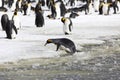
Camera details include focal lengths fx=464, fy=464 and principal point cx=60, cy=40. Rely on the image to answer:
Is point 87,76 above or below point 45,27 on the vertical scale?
above

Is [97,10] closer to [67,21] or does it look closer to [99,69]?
[67,21]

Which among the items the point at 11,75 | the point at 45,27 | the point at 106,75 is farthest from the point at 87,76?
the point at 45,27

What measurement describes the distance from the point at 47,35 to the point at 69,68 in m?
7.90

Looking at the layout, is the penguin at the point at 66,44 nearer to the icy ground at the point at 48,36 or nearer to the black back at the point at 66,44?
the black back at the point at 66,44

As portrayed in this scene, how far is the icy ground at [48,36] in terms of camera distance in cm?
1410

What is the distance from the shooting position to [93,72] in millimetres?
11414

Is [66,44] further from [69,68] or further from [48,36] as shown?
[48,36]

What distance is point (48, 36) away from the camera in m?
A: 19.1

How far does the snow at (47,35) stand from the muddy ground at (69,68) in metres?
0.63

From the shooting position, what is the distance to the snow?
46.3 ft

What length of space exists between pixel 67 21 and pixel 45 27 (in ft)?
11.4

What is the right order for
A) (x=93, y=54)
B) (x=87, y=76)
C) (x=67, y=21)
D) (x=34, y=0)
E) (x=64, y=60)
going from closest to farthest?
(x=87, y=76) → (x=64, y=60) → (x=93, y=54) → (x=67, y=21) → (x=34, y=0)

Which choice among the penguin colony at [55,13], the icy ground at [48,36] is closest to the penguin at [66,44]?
the penguin colony at [55,13]

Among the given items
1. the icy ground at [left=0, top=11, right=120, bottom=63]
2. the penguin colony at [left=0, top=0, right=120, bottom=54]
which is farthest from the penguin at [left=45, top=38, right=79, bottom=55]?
the icy ground at [left=0, top=11, right=120, bottom=63]
